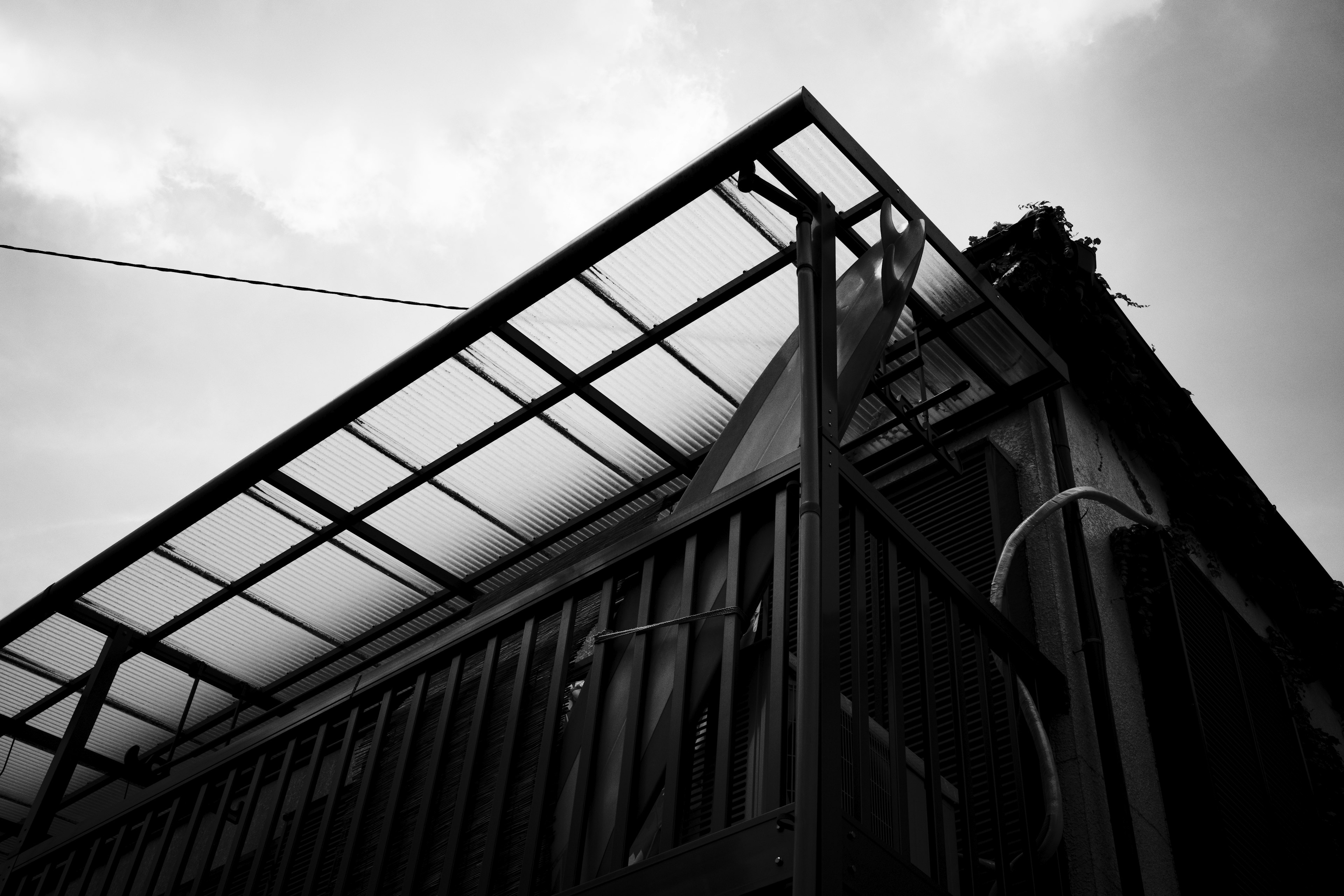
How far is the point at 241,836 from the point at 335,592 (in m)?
2.65

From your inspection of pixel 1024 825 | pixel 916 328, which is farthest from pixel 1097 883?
pixel 916 328

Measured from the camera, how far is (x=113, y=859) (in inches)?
264

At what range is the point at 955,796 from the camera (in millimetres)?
4953

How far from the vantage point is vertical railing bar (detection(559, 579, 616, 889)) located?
416 cm

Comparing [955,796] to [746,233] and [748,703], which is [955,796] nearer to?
[748,703]

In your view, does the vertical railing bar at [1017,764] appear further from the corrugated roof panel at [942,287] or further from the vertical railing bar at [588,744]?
the corrugated roof panel at [942,287]

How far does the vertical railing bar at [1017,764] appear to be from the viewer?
15.1 feet

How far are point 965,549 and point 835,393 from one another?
8.42ft

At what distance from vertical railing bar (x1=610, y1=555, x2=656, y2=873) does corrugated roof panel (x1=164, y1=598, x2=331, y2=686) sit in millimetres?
4519

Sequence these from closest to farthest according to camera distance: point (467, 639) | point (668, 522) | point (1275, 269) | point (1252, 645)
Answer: point (668, 522) → point (467, 639) → point (1252, 645) → point (1275, 269)

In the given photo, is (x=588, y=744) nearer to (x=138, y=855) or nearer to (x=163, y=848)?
(x=163, y=848)

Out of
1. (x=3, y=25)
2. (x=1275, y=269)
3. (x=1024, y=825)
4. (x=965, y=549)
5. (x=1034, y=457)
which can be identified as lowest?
(x=1024, y=825)

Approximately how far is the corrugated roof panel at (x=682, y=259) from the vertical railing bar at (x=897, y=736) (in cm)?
217

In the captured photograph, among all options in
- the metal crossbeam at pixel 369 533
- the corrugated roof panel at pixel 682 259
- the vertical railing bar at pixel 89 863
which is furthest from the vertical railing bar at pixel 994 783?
the vertical railing bar at pixel 89 863
